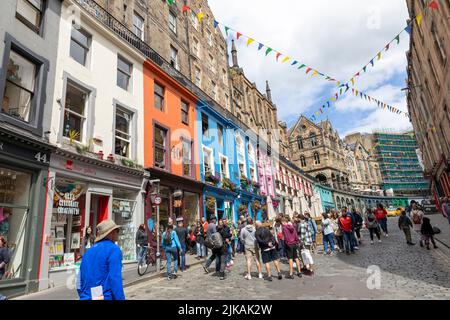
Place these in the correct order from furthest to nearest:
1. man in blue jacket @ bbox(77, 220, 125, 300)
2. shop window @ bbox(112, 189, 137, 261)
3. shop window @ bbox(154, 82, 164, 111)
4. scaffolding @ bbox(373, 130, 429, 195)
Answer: scaffolding @ bbox(373, 130, 429, 195) → shop window @ bbox(154, 82, 164, 111) → shop window @ bbox(112, 189, 137, 261) → man in blue jacket @ bbox(77, 220, 125, 300)

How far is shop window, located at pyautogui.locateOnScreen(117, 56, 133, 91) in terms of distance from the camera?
44.8ft

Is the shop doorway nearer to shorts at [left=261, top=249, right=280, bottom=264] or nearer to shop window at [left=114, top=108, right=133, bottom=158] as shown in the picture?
shop window at [left=114, top=108, right=133, bottom=158]

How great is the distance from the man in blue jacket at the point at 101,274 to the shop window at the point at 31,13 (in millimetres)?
9641

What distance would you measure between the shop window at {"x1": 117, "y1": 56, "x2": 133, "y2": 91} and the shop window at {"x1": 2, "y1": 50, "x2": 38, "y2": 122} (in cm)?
461

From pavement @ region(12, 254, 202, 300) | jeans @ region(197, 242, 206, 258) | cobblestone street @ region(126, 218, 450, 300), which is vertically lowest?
cobblestone street @ region(126, 218, 450, 300)

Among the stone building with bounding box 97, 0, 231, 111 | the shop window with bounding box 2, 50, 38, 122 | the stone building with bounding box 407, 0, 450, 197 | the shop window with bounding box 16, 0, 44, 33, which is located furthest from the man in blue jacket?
the stone building with bounding box 407, 0, 450, 197

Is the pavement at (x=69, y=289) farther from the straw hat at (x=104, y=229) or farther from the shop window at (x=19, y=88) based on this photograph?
the shop window at (x=19, y=88)

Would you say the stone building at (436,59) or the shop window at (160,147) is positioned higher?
the stone building at (436,59)

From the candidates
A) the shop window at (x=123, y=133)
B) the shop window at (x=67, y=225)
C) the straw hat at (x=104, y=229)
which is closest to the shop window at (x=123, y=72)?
the shop window at (x=123, y=133)

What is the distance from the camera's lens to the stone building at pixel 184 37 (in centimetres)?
1659

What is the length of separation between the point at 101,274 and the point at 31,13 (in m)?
10.5

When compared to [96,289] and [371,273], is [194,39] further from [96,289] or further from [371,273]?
[96,289]

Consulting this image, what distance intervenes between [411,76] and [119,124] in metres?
29.3

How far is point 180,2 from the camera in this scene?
2264 centimetres
